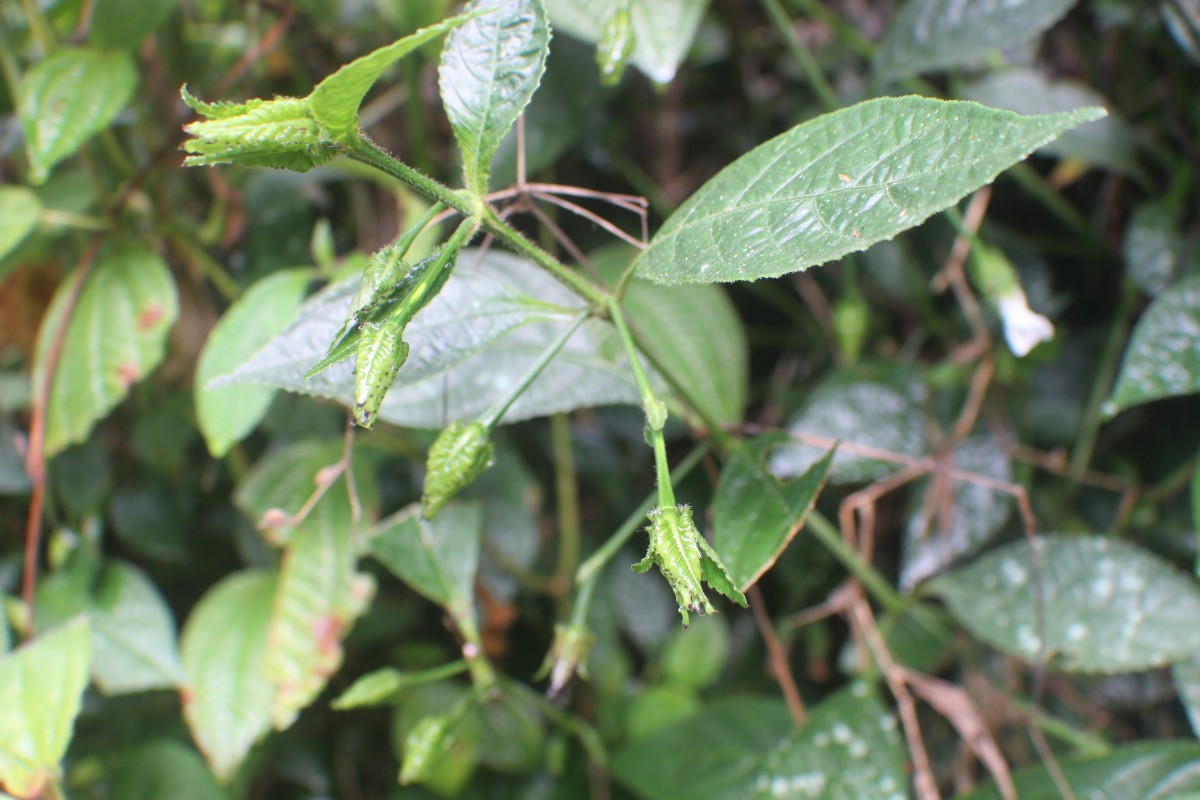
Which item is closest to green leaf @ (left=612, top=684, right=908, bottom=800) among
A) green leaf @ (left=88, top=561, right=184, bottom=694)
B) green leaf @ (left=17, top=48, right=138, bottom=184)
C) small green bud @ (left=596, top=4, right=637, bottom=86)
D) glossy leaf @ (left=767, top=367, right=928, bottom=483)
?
glossy leaf @ (left=767, top=367, right=928, bottom=483)

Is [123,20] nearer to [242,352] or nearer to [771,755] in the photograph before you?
[242,352]

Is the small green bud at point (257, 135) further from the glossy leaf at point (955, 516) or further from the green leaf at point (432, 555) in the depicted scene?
the glossy leaf at point (955, 516)

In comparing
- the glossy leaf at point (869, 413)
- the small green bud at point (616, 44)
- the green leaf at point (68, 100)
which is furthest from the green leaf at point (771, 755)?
the green leaf at point (68, 100)

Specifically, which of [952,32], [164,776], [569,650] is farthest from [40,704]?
[952,32]

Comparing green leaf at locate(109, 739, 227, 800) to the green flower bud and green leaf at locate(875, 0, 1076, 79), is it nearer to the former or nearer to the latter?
the green flower bud

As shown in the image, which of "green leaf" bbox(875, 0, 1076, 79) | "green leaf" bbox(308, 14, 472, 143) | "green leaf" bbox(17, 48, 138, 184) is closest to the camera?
"green leaf" bbox(308, 14, 472, 143)

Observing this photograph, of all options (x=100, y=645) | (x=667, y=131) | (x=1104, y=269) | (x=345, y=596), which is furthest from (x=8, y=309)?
(x=1104, y=269)
